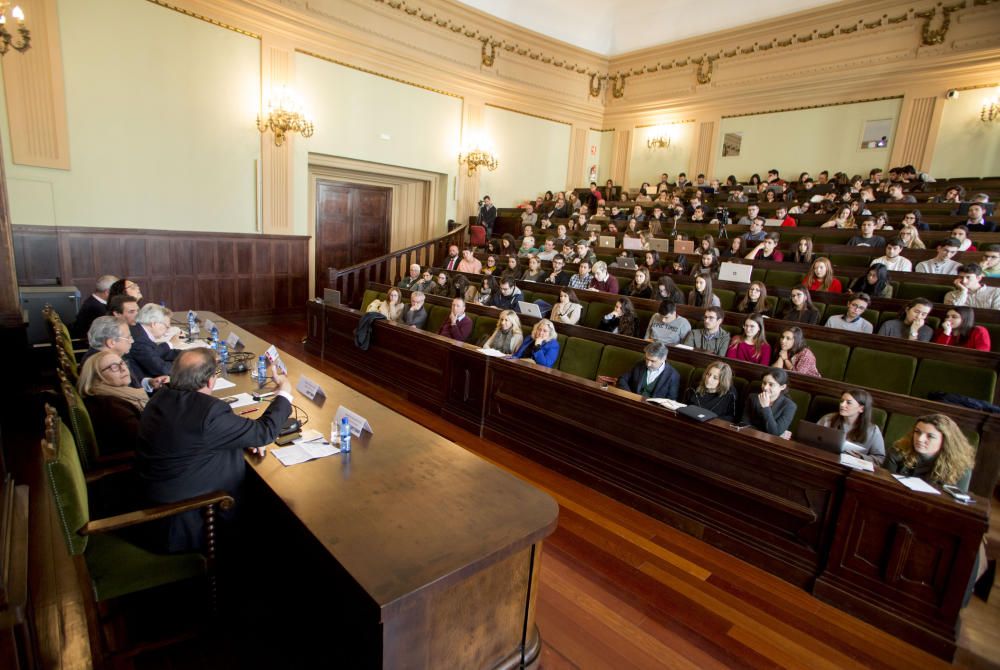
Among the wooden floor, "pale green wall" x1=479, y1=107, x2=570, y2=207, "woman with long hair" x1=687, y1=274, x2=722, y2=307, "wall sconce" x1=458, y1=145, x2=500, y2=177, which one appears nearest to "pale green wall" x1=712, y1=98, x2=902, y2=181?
"pale green wall" x1=479, y1=107, x2=570, y2=207

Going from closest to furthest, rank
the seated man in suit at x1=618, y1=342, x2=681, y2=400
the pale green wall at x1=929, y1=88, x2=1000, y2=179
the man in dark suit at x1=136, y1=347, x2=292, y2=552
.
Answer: the man in dark suit at x1=136, y1=347, x2=292, y2=552 < the seated man in suit at x1=618, y1=342, x2=681, y2=400 < the pale green wall at x1=929, y1=88, x2=1000, y2=179

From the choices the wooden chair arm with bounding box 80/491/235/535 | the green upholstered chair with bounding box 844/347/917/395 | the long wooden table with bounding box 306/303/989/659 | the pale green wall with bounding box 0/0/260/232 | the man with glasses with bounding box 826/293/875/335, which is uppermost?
the pale green wall with bounding box 0/0/260/232

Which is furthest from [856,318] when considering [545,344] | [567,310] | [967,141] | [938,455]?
[967,141]

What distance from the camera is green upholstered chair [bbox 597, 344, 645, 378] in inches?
143

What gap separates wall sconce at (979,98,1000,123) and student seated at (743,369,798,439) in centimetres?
780

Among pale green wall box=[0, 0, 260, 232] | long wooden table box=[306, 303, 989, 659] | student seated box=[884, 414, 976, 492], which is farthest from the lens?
pale green wall box=[0, 0, 260, 232]

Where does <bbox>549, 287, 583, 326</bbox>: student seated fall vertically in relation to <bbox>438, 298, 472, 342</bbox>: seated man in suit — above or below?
above

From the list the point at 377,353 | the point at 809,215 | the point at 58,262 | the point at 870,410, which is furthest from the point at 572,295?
the point at 58,262

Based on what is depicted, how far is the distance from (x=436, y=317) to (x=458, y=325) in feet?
1.86

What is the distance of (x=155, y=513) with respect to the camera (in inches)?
61.4

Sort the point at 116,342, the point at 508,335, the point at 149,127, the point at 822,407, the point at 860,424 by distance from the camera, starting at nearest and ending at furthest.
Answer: the point at 116,342
the point at 860,424
the point at 822,407
the point at 508,335
the point at 149,127

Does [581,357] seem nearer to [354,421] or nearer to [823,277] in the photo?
[354,421]

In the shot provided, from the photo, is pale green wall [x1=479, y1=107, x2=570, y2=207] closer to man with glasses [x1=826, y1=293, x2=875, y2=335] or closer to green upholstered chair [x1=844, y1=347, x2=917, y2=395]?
man with glasses [x1=826, y1=293, x2=875, y2=335]

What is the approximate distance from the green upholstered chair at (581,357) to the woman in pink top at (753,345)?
36.7 inches
